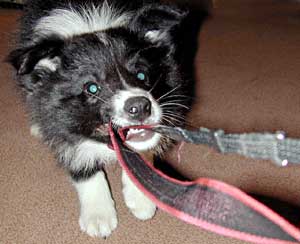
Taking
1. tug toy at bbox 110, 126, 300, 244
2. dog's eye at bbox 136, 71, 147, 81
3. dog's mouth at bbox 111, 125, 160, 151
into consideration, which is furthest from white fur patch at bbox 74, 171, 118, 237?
tug toy at bbox 110, 126, 300, 244

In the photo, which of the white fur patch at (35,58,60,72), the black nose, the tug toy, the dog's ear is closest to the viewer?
the tug toy

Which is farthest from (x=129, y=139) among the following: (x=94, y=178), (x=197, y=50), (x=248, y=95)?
(x=197, y=50)

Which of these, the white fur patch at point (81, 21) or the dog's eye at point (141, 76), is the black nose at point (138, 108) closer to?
the dog's eye at point (141, 76)

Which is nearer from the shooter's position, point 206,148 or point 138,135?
point 138,135

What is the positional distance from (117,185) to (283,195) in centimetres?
64

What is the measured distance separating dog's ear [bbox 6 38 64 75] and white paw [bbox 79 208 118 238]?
0.54m

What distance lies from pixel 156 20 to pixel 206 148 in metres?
0.66

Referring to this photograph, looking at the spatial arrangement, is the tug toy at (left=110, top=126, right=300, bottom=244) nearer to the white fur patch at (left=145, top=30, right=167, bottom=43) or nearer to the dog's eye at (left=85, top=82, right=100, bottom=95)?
the dog's eye at (left=85, top=82, right=100, bottom=95)

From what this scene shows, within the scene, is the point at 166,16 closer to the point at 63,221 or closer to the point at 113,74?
the point at 113,74

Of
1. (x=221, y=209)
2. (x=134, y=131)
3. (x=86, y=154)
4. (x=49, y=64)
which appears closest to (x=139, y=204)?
(x=86, y=154)

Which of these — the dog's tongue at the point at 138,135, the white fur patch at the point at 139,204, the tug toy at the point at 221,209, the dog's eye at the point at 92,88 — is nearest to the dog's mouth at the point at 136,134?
the dog's tongue at the point at 138,135

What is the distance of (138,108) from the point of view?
1293 millimetres

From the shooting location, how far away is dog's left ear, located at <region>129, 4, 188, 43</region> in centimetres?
157

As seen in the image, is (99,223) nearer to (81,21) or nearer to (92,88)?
(92,88)
